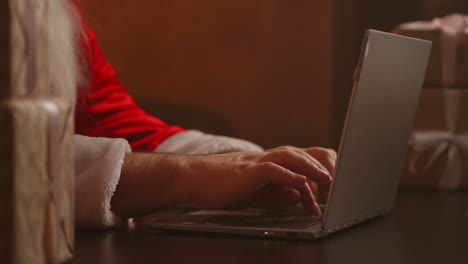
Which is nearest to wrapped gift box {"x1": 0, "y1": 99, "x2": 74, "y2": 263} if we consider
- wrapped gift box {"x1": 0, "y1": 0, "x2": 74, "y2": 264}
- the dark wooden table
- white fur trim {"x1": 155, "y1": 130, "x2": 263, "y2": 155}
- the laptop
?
wrapped gift box {"x1": 0, "y1": 0, "x2": 74, "y2": 264}

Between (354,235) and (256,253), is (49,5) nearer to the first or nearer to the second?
(256,253)

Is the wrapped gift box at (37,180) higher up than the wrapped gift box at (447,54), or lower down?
higher up

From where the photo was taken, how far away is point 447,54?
4.41 feet

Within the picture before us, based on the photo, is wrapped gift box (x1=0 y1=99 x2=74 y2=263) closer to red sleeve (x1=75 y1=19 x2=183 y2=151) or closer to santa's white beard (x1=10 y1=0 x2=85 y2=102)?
santa's white beard (x1=10 y1=0 x2=85 y2=102)

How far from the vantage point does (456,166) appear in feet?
4.28

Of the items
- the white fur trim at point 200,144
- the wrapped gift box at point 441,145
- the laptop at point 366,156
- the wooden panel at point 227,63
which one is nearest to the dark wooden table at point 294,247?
the laptop at point 366,156

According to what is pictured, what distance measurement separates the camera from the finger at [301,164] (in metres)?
0.82

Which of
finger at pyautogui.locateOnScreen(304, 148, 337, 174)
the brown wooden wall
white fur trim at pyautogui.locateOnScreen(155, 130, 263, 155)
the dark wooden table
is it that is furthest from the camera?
the brown wooden wall

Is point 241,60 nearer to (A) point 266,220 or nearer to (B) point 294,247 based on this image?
(A) point 266,220

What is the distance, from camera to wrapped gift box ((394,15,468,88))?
1336 millimetres

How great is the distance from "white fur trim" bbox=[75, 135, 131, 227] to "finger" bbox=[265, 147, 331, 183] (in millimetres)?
172

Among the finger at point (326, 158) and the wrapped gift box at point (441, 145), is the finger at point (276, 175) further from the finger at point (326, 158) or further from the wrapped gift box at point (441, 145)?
Answer: the wrapped gift box at point (441, 145)

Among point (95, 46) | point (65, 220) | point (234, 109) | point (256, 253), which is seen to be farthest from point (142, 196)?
point (234, 109)

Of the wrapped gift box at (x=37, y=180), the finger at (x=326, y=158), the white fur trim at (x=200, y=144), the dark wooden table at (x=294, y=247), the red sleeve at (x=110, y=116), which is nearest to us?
the wrapped gift box at (x=37, y=180)
